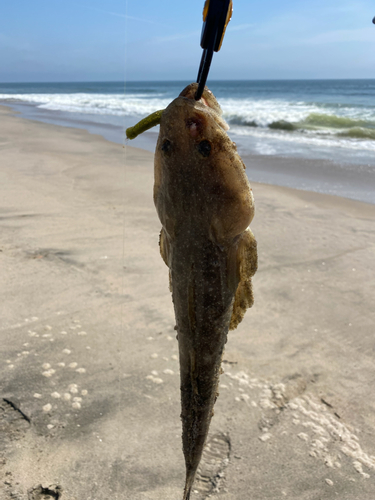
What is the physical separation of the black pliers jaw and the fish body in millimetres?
187

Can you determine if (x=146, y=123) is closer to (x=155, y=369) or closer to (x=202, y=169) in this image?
(x=202, y=169)

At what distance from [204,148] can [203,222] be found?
0.83 feet

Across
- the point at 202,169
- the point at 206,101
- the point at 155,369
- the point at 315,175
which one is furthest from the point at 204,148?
the point at 315,175

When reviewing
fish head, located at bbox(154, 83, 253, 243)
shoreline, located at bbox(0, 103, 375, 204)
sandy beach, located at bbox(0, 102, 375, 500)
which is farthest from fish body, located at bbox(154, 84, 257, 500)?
shoreline, located at bbox(0, 103, 375, 204)

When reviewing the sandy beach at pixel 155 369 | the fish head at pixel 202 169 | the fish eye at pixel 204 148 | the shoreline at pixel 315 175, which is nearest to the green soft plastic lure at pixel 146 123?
the fish head at pixel 202 169

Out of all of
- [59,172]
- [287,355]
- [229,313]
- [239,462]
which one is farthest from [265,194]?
[229,313]

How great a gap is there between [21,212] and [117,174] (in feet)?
12.3

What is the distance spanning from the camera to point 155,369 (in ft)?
13.1

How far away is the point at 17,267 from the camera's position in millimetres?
5539

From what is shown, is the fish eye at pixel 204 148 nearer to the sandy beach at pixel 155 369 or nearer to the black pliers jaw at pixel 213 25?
the black pliers jaw at pixel 213 25

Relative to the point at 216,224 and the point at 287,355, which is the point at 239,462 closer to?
the point at 287,355

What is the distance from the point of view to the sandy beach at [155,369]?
2.97 m

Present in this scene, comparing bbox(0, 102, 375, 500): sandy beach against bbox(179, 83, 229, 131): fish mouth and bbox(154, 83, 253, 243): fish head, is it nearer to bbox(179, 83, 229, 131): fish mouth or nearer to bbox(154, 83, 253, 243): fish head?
bbox(154, 83, 253, 243): fish head

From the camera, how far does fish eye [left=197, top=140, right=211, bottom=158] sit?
144 centimetres
